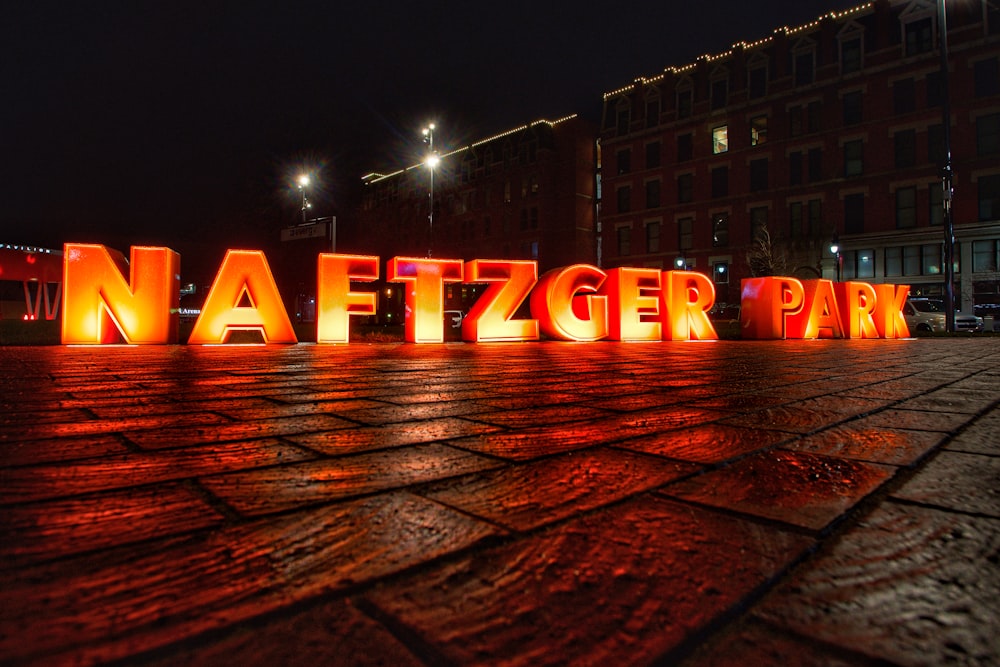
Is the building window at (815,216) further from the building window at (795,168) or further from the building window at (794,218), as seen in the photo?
the building window at (795,168)

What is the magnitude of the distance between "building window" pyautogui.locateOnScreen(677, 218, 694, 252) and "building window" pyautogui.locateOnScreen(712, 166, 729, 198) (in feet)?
6.98

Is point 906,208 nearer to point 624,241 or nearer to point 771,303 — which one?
point 624,241

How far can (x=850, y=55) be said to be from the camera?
94.8 feet

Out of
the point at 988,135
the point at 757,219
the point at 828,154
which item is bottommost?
the point at 757,219

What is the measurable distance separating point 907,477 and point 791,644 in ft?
3.37

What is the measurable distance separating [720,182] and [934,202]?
413 inches

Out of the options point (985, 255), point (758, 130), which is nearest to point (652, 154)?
point (758, 130)

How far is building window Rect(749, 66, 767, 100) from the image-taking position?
3116 cm

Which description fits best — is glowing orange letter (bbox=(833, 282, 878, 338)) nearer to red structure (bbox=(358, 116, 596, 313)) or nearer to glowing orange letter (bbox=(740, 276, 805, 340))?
glowing orange letter (bbox=(740, 276, 805, 340))

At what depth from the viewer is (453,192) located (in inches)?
1806

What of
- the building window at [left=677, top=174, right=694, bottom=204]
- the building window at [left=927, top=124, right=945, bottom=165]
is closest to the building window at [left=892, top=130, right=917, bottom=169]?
the building window at [left=927, top=124, right=945, bottom=165]

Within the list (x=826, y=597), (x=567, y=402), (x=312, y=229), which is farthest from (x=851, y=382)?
(x=312, y=229)

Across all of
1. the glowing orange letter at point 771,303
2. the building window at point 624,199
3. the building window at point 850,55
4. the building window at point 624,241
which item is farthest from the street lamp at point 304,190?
the building window at point 850,55

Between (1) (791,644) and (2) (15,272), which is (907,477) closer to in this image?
(1) (791,644)
